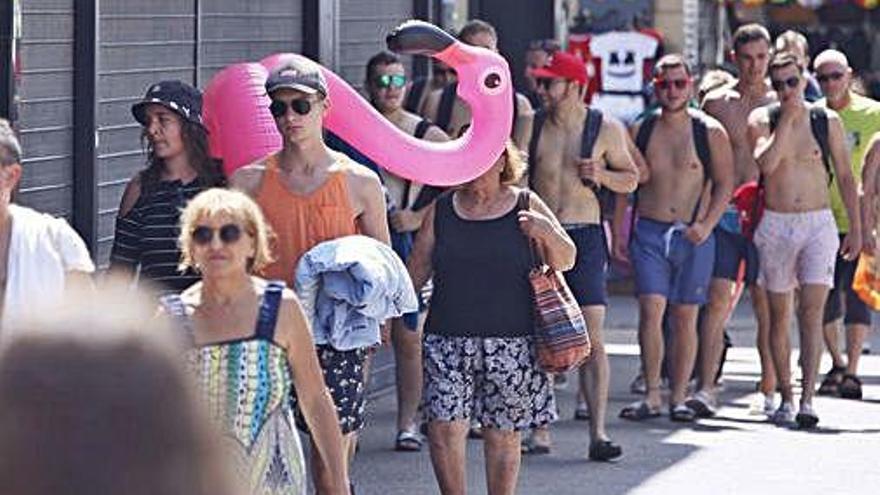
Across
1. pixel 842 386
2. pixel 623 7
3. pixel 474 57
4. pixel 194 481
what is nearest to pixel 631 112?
pixel 623 7

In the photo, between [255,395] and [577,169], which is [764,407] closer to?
[577,169]

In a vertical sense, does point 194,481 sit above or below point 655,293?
above

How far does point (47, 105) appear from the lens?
927cm

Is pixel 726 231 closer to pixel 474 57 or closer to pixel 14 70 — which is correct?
pixel 474 57

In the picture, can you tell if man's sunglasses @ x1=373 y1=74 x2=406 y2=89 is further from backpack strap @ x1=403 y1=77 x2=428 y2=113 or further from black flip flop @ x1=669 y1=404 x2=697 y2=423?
black flip flop @ x1=669 y1=404 x2=697 y2=423

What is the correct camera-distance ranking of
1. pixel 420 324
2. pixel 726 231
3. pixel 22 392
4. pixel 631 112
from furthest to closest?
pixel 631 112 < pixel 726 231 < pixel 420 324 < pixel 22 392

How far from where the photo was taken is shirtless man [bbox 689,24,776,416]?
12641 millimetres

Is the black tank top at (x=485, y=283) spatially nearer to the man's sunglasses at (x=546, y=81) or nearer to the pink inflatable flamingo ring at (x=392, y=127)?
the pink inflatable flamingo ring at (x=392, y=127)

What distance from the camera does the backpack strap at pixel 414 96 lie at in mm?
12273

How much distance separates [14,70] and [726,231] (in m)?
5.10

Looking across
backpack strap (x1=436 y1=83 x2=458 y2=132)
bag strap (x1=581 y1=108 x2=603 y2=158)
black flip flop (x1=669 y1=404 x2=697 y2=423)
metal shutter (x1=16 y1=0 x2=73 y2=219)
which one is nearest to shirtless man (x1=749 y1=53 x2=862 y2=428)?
black flip flop (x1=669 y1=404 x2=697 y2=423)

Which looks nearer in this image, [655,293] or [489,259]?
[489,259]

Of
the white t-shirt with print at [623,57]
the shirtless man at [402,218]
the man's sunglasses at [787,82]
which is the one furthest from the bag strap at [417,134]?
the white t-shirt with print at [623,57]

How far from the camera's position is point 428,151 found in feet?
28.5
